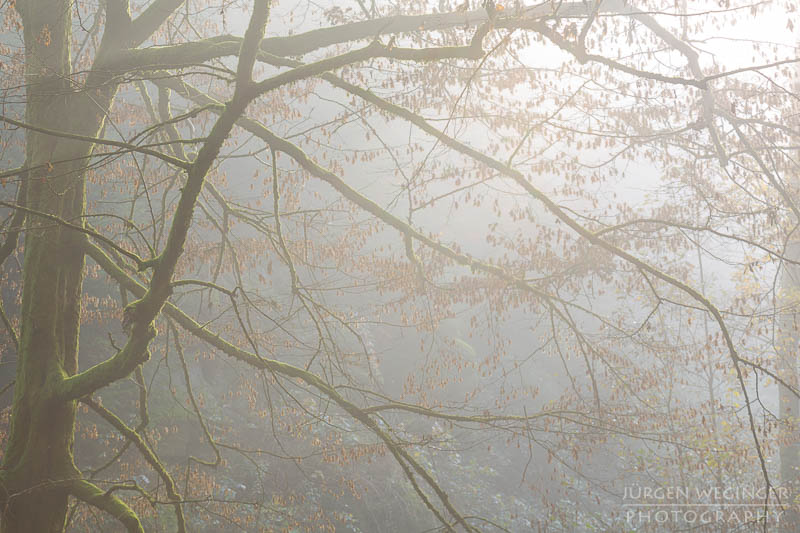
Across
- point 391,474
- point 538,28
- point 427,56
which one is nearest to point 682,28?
point 538,28

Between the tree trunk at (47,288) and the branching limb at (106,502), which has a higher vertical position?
the tree trunk at (47,288)

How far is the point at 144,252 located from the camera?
6.49 meters

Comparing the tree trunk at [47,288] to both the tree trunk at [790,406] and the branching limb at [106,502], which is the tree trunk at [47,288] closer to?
the branching limb at [106,502]

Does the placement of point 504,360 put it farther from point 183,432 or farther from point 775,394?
point 775,394

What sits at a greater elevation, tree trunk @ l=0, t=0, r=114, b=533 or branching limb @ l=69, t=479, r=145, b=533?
tree trunk @ l=0, t=0, r=114, b=533

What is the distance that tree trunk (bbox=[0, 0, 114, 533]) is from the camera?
10.3ft

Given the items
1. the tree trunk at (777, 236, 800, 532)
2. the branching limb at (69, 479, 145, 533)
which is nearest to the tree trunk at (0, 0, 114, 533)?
the branching limb at (69, 479, 145, 533)

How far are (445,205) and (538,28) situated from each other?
63.7 feet

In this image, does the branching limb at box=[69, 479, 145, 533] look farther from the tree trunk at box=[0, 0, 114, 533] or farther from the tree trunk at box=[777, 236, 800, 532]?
the tree trunk at box=[777, 236, 800, 532]

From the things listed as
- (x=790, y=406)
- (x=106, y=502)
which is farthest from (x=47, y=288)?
(x=790, y=406)

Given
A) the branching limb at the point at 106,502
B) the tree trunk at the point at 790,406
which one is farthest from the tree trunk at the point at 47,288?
the tree trunk at the point at 790,406

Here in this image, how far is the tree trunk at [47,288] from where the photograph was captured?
3127mm

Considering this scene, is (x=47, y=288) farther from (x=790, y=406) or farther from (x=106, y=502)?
(x=790, y=406)

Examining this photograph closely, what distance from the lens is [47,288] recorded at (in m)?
3.53
